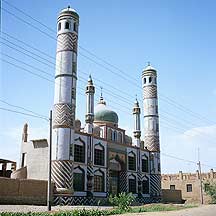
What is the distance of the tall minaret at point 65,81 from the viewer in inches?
1375

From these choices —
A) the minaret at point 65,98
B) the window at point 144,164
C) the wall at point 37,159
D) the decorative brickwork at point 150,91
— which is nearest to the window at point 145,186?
the window at point 144,164

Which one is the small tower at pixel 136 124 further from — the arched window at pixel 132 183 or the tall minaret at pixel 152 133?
the arched window at pixel 132 183

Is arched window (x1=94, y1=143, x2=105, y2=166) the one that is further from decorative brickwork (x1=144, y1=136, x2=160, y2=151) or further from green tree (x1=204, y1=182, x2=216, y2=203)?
green tree (x1=204, y1=182, x2=216, y2=203)

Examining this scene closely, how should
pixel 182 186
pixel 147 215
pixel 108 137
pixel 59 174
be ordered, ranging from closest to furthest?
pixel 147 215 → pixel 59 174 → pixel 108 137 → pixel 182 186

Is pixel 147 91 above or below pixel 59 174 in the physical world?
above

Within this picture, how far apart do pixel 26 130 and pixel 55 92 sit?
7802 mm

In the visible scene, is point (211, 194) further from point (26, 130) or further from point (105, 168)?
point (26, 130)

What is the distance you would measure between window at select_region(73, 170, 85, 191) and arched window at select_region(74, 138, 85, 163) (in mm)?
1349

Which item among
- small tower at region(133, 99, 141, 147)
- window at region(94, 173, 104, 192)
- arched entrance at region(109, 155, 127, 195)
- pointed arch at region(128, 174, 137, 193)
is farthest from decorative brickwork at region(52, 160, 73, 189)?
small tower at region(133, 99, 141, 147)

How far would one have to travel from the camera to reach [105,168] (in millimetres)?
41406

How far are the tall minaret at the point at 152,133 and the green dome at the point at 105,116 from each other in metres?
4.93

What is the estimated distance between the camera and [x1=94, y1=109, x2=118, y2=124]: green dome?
4873 centimetres

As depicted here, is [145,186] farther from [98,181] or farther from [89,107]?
[89,107]

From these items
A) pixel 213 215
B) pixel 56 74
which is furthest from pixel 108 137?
pixel 213 215
